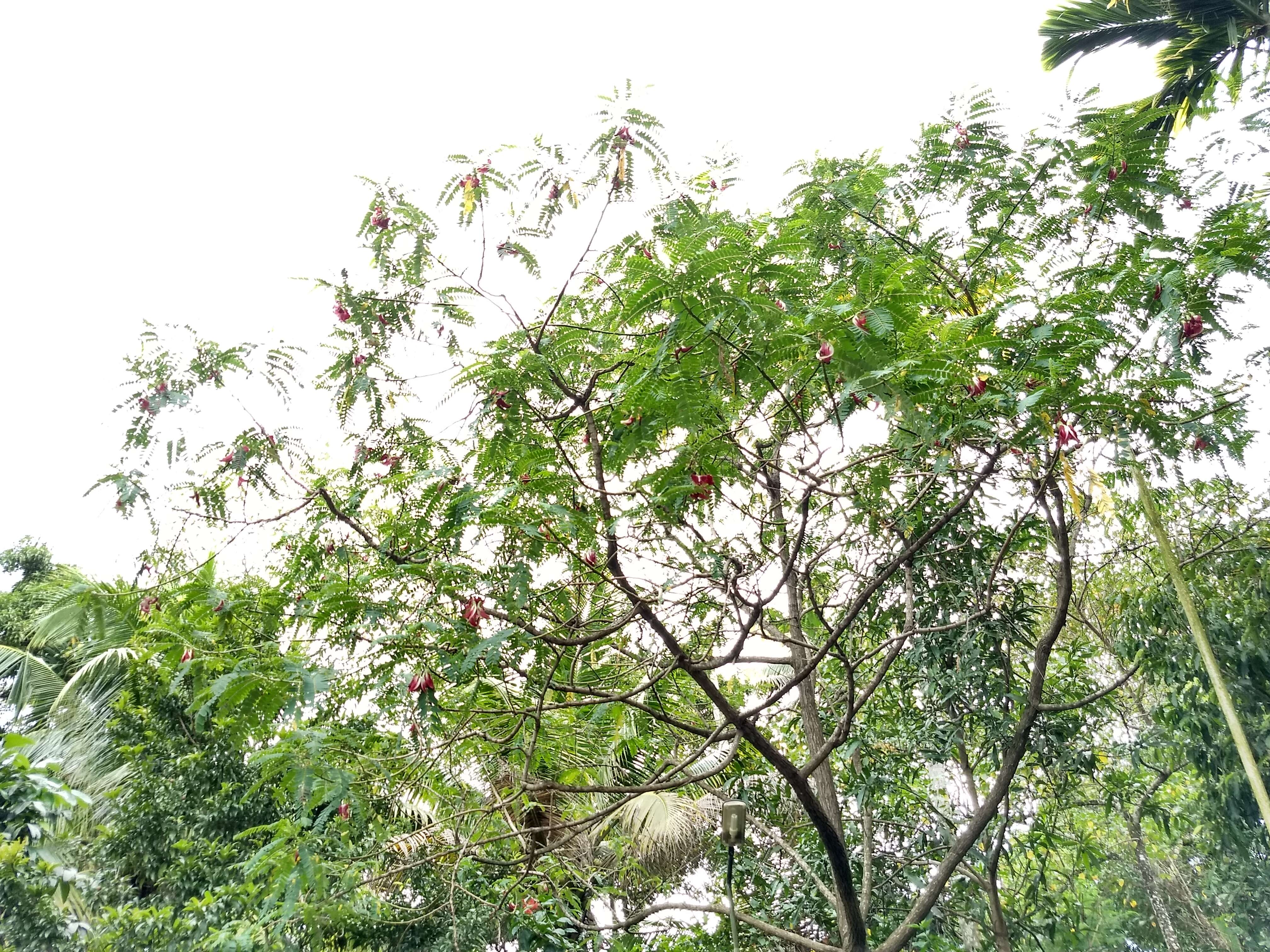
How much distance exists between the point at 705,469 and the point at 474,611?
0.81 meters

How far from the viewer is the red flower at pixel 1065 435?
7.11 ft

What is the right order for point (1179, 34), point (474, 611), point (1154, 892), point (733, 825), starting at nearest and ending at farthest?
point (474, 611) → point (733, 825) → point (1179, 34) → point (1154, 892)

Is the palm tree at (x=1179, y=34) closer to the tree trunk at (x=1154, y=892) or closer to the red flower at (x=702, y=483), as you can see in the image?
the red flower at (x=702, y=483)

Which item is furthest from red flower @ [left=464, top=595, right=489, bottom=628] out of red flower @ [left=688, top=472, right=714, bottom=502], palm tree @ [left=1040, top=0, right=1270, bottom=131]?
palm tree @ [left=1040, top=0, right=1270, bottom=131]

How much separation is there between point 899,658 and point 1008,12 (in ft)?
13.9

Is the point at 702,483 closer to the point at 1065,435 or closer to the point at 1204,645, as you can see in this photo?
the point at 1065,435

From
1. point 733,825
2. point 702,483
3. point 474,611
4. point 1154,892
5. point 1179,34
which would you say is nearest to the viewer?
point 474,611

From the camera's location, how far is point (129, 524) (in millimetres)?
2441

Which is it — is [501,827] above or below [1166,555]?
below

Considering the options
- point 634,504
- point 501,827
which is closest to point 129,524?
point 634,504

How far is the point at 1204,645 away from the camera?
3.13 meters

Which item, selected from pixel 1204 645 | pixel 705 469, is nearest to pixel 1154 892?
pixel 1204 645

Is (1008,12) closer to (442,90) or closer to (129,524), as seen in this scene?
(442,90)

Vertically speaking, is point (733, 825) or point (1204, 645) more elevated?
point (1204, 645)
